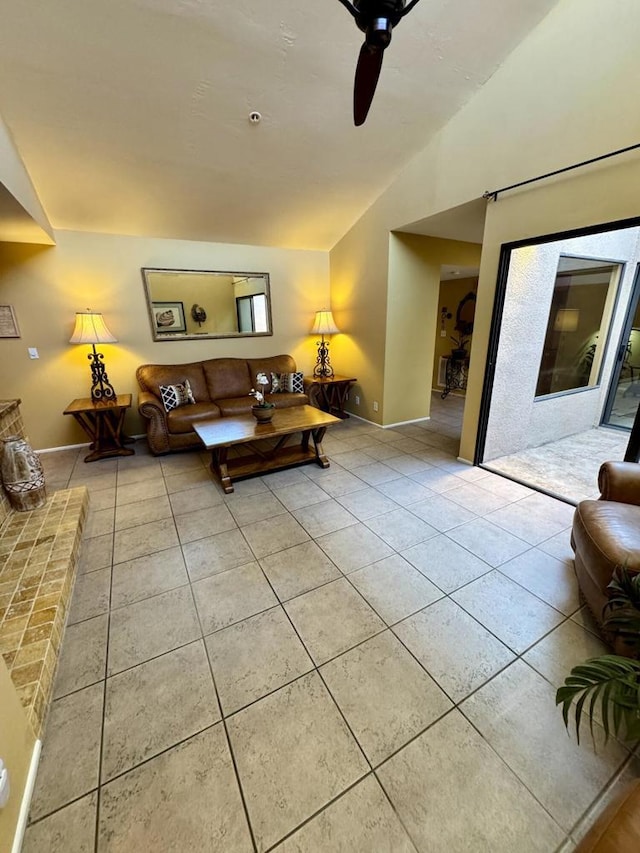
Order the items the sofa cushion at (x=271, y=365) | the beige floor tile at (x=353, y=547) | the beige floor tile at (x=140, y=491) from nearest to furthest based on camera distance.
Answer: the beige floor tile at (x=353, y=547), the beige floor tile at (x=140, y=491), the sofa cushion at (x=271, y=365)

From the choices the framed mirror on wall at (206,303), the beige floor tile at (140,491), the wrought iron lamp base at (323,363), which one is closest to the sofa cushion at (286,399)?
the wrought iron lamp base at (323,363)

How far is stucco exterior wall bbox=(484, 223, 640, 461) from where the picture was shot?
3088 millimetres

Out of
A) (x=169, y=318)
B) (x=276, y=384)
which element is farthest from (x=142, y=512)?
(x=169, y=318)

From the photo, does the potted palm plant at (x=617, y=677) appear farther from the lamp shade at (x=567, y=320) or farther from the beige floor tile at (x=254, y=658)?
the lamp shade at (x=567, y=320)

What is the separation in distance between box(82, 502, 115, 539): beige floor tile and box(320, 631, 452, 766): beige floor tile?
72.1 inches

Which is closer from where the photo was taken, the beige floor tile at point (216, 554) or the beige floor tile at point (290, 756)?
the beige floor tile at point (290, 756)

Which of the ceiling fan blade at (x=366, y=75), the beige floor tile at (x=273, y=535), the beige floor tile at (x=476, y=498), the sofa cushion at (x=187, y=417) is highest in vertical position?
the ceiling fan blade at (x=366, y=75)

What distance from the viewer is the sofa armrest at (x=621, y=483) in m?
1.87

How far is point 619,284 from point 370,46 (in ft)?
13.1

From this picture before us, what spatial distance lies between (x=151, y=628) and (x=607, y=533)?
7.17 feet

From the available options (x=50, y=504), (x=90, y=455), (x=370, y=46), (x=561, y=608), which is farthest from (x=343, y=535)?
(x=90, y=455)

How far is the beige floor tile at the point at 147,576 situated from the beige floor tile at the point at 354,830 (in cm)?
122

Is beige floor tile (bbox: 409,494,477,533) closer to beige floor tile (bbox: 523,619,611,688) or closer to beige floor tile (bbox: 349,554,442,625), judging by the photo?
beige floor tile (bbox: 349,554,442,625)

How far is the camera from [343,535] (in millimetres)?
2332
